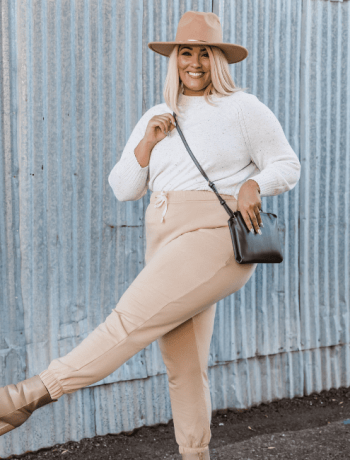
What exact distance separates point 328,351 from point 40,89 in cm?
324

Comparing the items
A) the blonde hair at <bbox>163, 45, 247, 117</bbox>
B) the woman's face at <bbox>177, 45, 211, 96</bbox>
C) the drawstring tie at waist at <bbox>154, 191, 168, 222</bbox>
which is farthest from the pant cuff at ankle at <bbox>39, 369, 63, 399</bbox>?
the woman's face at <bbox>177, 45, 211, 96</bbox>

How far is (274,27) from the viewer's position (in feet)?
13.8

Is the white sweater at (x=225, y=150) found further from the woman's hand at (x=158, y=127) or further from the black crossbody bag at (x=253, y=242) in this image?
the black crossbody bag at (x=253, y=242)

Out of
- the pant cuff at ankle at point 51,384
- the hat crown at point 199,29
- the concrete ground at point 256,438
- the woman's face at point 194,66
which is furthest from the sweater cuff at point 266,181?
the concrete ground at point 256,438

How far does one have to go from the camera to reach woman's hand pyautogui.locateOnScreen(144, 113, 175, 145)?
2498mm

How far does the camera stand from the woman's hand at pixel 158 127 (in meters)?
2.50

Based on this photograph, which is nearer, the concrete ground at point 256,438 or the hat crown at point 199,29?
the hat crown at point 199,29

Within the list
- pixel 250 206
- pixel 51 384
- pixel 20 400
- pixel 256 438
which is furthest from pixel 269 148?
pixel 256 438

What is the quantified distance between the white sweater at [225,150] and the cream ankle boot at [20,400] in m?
1.06

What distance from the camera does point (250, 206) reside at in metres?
2.36

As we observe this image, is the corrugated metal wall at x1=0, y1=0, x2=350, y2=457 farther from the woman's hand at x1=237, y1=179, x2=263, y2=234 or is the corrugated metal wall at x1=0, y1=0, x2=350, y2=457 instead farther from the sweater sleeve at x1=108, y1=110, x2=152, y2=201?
the woman's hand at x1=237, y1=179, x2=263, y2=234

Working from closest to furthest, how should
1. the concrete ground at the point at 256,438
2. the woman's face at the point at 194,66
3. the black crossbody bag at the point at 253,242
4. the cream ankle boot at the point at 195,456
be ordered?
1. the black crossbody bag at the point at 253,242
2. the woman's face at the point at 194,66
3. the cream ankle boot at the point at 195,456
4. the concrete ground at the point at 256,438

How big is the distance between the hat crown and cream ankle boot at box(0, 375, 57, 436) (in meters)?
1.69

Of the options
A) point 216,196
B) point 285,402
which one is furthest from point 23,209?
point 285,402
